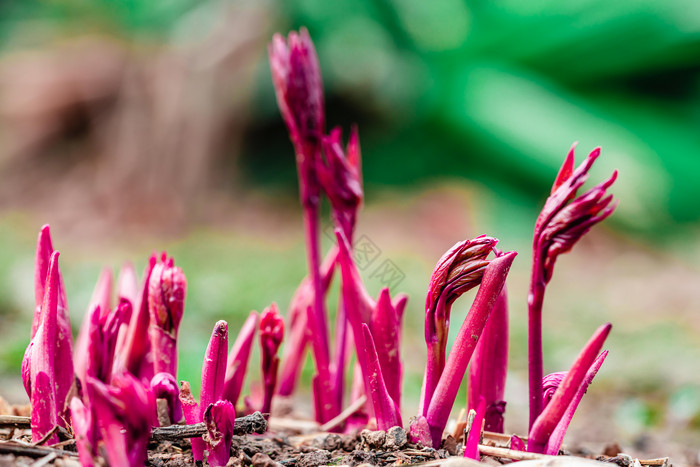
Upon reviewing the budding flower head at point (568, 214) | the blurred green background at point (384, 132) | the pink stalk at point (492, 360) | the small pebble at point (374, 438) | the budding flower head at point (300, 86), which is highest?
the blurred green background at point (384, 132)

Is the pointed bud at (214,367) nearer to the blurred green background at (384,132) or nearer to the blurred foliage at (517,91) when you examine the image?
the blurred green background at (384,132)

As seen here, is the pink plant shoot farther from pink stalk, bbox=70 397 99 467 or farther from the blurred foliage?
the blurred foliage

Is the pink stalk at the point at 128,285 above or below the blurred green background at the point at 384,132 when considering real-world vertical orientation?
below

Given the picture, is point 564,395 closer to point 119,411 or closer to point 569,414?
point 569,414

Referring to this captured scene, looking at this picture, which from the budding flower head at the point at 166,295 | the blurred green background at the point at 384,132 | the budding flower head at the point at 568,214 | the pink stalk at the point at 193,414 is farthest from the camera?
the blurred green background at the point at 384,132

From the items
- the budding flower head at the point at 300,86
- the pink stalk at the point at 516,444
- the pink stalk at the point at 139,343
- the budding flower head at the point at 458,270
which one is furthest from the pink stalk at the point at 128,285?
the pink stalk at the point at 516,444

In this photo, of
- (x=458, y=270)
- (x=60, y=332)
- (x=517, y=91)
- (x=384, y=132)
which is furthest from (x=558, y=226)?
(x=384, y=132)

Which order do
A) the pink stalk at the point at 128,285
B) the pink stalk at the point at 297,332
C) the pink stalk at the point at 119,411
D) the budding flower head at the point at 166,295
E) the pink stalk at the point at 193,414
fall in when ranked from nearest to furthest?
the pink stalk at the point at 119,411, the pink stalk at the point at 193,414, the budding flower head at the point at 166,295, the pink stalk at the point at 128,285, the pink stalk at the point at 297,332

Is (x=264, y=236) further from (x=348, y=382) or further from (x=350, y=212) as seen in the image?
(x=350, y=212)

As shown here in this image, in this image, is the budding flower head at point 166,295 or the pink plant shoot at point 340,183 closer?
the budding flower head at point 166,295
